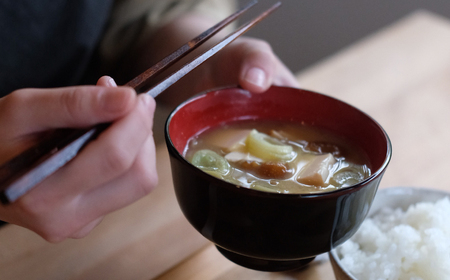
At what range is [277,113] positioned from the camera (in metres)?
1.04

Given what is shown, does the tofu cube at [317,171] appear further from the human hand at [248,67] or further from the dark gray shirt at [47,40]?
the dark gray shirt at [47,40]

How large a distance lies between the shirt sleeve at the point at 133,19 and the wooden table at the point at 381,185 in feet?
1.20

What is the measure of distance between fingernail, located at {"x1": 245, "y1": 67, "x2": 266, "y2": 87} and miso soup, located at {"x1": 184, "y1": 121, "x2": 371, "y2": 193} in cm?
10

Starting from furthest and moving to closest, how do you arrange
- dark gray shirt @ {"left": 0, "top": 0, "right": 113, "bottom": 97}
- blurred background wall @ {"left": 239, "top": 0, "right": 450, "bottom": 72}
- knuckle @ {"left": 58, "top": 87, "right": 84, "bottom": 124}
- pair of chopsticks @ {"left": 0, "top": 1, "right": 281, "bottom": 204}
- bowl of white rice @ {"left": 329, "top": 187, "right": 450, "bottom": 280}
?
blurred background wall @ {"left": 239, "top": 0, "right": 450, "bottom": 72}
dark gray shirt @ {"left": 0, "top": 0, "right": 113, "bottom": 97}
bowl of white rice @ {"left": 329, "top": 187, "right": 450, "bottom": 280}
knuckle @ {"left": 58, "top": 87, "right": 84, "bottom": 124}
pair of chopsticks @ {"left": 0, "top": 1, "right": 281, "bottom": 204}

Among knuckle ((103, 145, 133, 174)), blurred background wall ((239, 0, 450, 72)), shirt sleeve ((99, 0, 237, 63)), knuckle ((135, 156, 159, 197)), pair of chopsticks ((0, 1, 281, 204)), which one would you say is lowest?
blurred background wall ((239, 0, 450, 72))

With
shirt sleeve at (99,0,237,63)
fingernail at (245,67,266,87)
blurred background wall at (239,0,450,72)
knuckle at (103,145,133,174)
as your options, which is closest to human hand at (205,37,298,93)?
fingernail at (245,67,266,87)

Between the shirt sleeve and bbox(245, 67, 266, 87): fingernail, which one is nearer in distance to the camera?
bbox(245, 67, 266, 87): fingernail

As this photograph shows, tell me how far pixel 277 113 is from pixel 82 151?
1.81 feet

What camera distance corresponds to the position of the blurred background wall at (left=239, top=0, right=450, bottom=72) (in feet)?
11.4

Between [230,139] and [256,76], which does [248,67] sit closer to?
[256,76]

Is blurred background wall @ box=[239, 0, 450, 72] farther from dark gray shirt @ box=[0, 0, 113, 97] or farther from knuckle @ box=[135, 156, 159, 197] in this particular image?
knuckle @ box=[135, 156, 159, 197]

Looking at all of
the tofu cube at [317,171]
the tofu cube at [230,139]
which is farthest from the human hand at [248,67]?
the tofu cube at [317,171]

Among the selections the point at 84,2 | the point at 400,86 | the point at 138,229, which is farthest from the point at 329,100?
the point at 84,2

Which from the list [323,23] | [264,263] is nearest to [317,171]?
[264,263]
